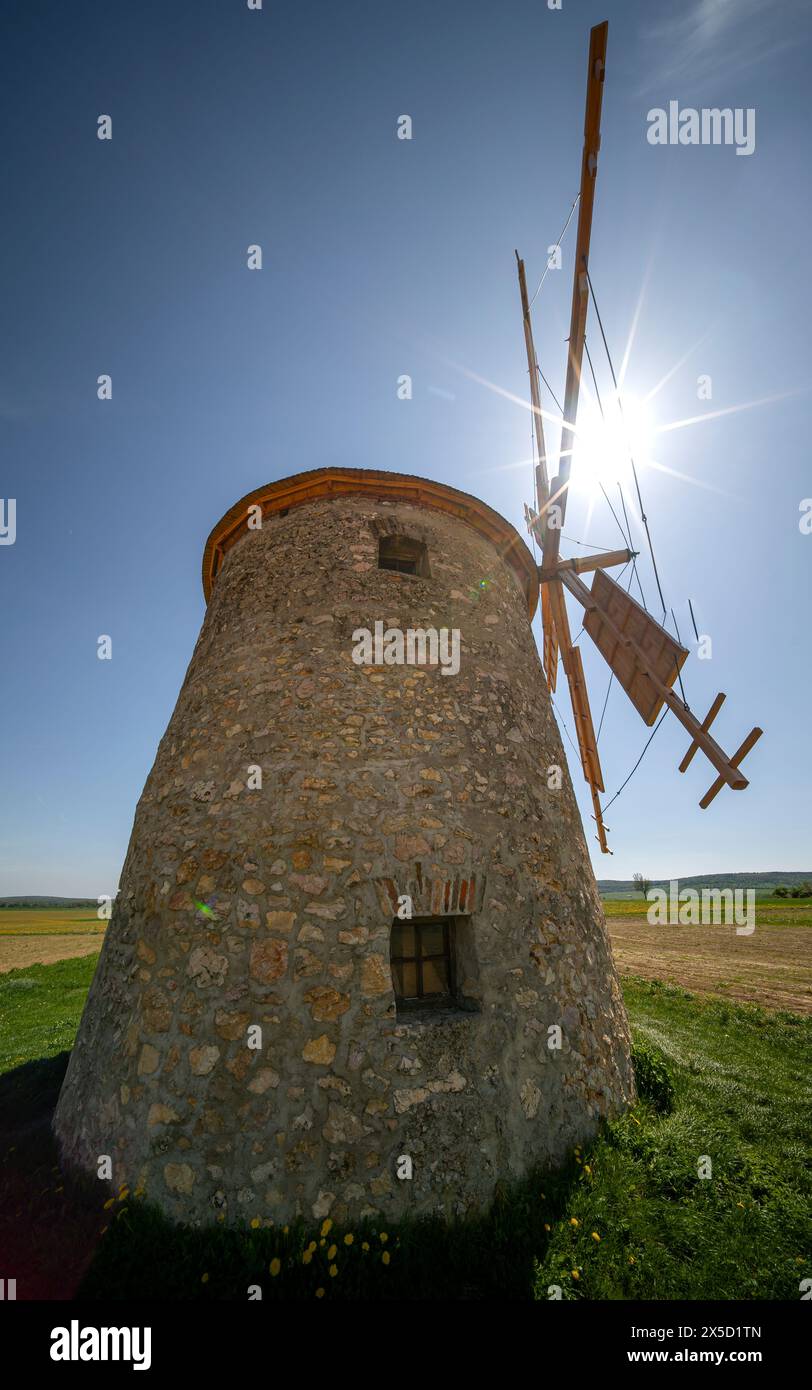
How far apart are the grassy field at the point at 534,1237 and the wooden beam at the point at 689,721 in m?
3.37

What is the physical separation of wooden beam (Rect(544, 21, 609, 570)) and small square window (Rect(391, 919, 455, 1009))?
6897 mm

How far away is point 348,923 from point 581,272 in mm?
9142

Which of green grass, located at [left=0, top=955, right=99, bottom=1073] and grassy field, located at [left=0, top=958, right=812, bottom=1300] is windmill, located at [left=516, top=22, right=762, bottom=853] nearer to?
grassy field, located at [left=0, top=958, right=812, bottom=1300]

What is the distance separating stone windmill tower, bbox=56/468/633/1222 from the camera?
12.6 feet

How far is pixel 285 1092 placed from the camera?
3.85 meters

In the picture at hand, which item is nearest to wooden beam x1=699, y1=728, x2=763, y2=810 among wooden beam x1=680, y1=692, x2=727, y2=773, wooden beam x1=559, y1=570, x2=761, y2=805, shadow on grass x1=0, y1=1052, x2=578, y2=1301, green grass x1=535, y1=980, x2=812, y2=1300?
wooden beam x1=559, y1=570, x2=761, y2=805

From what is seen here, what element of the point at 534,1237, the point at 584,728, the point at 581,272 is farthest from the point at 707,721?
the point at 581,272

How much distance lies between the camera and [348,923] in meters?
4.32

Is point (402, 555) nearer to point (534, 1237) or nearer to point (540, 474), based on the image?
point (540, 474)
